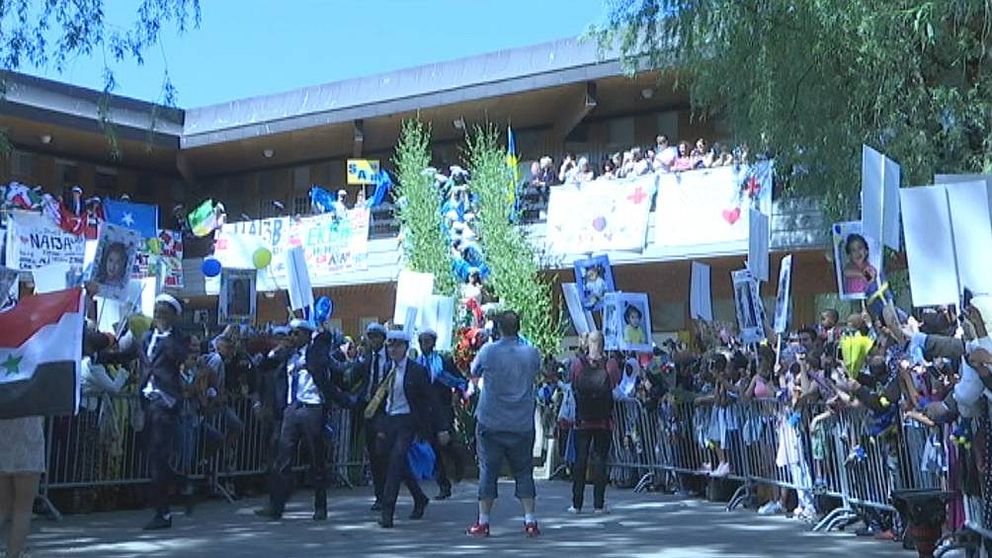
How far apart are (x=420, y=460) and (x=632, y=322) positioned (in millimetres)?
4219

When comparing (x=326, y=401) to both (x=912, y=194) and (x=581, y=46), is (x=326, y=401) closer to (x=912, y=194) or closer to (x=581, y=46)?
(x=912, y=194)

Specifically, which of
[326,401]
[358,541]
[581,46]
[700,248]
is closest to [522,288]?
[700,248]

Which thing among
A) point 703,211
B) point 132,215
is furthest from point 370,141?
point 703,211

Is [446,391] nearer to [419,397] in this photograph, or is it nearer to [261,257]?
[419,397]

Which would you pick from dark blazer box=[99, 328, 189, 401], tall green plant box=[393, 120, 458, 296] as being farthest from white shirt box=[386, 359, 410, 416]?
tall green plant box=[393, 120, 458, 296]

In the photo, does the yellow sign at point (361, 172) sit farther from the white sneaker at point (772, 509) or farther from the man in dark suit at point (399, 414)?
the white sneaker at point (772, 509)

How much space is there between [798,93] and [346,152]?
19.6m

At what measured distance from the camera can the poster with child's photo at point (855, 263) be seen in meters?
10.3

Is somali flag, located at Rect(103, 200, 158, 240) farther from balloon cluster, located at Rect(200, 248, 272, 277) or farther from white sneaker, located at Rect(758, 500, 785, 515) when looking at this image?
white sneaker, located at Rect(758, 500, 785, 515)

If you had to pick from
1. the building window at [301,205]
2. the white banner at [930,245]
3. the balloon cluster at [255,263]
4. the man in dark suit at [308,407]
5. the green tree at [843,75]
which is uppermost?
the building window at [301,205]

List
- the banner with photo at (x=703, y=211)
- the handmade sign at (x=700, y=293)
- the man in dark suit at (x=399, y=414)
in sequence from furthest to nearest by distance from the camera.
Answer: the banner with photo at (x=703, y=211) → the handmade sign at (x=700, y=293) → the man in dark suit at (x=399, y=414)

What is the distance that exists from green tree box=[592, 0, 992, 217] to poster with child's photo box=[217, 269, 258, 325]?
242 inches

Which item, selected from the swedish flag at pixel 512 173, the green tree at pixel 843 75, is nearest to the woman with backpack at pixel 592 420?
the green tree at pixel 843 75

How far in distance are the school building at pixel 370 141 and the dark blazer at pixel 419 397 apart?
1086 cm
